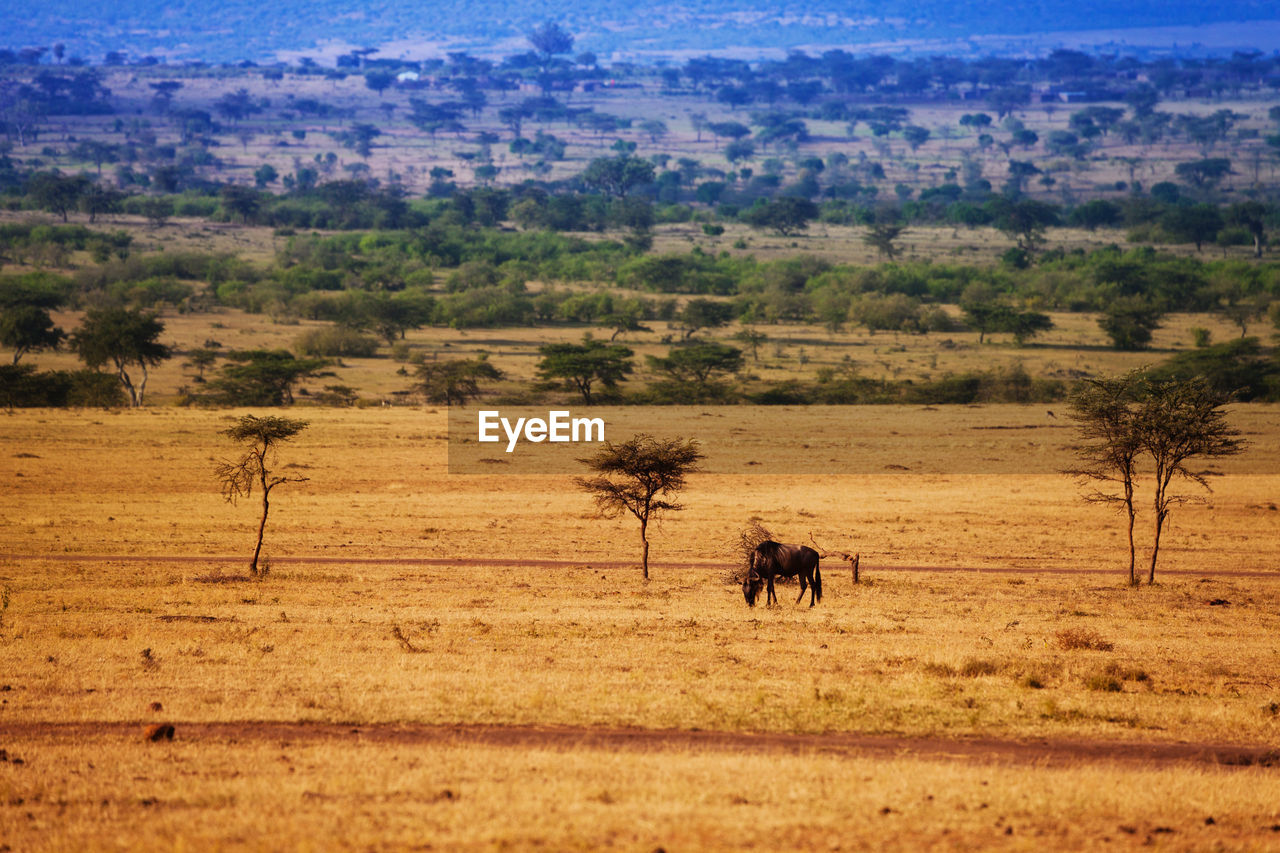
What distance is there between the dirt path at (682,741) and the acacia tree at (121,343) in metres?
49.1

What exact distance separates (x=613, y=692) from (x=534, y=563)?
13.9m

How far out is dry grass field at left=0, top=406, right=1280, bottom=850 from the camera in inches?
401

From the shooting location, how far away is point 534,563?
93.2ft

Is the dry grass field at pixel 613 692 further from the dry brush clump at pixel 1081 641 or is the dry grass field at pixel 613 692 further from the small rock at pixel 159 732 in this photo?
the small rock at pixel 159 732

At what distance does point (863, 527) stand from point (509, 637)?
18.4 meters

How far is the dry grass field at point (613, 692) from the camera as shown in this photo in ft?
33.4

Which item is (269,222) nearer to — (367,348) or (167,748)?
(367,348)

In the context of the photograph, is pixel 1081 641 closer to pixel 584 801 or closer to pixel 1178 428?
pixel 1178 428

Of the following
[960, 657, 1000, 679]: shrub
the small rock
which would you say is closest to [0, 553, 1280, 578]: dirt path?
[960, 657, 1000, 679]: shrub

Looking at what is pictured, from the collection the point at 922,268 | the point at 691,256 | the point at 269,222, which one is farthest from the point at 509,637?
the point at 269,222

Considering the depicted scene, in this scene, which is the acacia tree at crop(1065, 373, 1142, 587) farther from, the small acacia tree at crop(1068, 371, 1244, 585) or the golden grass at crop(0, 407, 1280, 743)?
the golden grass at crop(0, 407, 1280, 743)

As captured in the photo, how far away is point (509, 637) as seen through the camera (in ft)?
60.3

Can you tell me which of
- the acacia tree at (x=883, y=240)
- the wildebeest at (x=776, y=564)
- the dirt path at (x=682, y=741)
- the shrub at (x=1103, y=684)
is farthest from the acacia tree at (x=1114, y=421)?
the acacia tree at (x=883, y=240)

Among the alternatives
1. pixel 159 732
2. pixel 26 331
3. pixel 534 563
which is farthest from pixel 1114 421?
pixel 26 331
